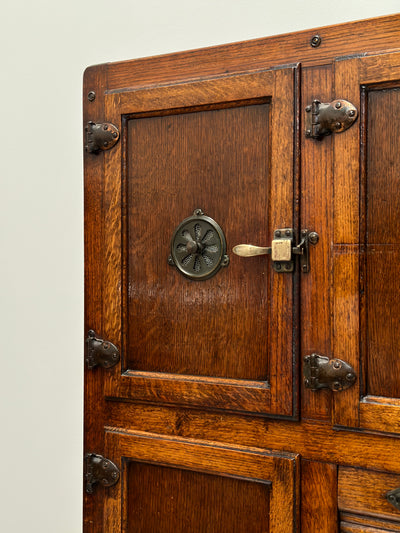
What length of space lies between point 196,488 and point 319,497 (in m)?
0.29

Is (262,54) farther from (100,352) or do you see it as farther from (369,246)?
(100,352)

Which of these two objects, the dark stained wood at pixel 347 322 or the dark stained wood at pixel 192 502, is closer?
the dark stained wood at pixel 347 322

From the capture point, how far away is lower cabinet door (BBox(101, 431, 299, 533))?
4.38 ft

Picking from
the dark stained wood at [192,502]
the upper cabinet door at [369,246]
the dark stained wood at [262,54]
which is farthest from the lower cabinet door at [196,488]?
the dark stained wood at [262,54]

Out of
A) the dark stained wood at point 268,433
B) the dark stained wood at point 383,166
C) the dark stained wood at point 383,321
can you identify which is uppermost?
the dark stained wood at point 383,166

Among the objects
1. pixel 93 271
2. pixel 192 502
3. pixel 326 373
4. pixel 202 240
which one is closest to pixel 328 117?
pixel 202 240

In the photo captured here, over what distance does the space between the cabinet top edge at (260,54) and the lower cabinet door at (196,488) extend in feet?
2.76

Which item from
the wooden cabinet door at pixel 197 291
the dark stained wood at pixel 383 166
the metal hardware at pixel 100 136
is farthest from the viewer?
the metal hardware at pixel 100 136

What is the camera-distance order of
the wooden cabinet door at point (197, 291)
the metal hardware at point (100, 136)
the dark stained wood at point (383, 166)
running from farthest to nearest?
the metal hardware at point (100, 136) < the wooden cabinet door at point (197, 291) < the dark stained wood at point (383, 166)

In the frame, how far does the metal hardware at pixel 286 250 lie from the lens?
1.29m

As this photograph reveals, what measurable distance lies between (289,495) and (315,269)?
0.48 m

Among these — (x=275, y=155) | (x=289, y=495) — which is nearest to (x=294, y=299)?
(x=275, y=155)

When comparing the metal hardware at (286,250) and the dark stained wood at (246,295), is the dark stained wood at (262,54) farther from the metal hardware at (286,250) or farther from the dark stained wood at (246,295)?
the metal hardware at (286,250)

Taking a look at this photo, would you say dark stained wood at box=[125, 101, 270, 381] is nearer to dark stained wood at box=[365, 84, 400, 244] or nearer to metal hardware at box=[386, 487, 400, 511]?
dark stained wood at box=[365, 84, 400, 244]
